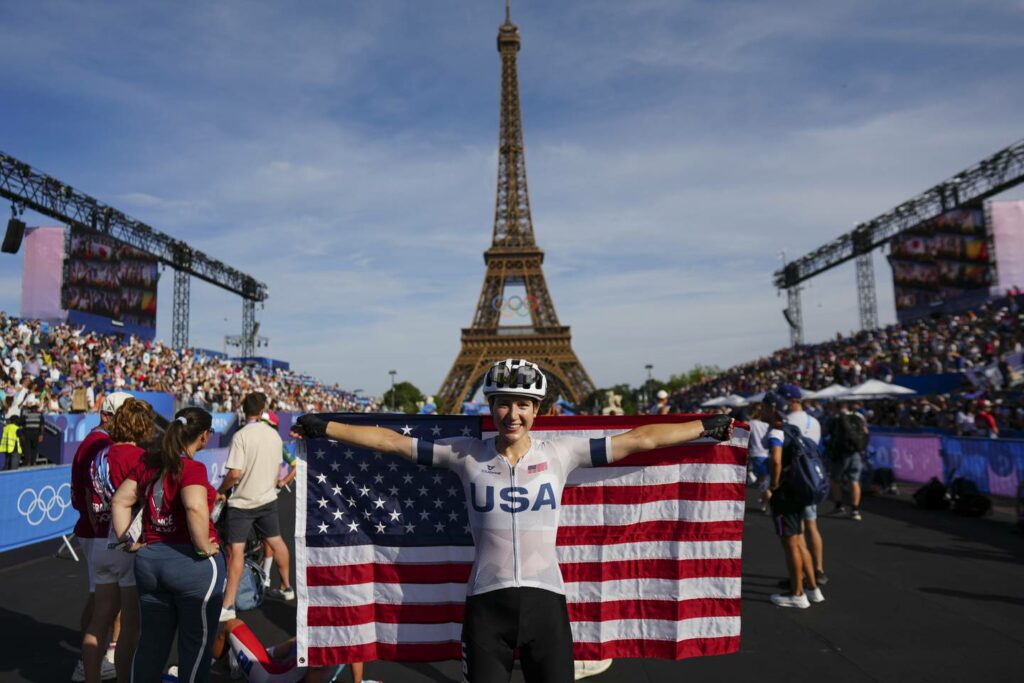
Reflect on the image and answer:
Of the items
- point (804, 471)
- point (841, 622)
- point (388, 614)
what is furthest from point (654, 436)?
point (841, 622)

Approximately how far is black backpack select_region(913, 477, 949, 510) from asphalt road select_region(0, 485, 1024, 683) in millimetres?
2685

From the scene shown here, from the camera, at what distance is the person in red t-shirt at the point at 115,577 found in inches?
159

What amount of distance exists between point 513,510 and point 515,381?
552mm

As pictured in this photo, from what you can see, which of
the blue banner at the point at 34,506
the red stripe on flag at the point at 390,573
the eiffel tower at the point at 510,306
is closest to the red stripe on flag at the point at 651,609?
the red stripe on flag at the point at 390,573

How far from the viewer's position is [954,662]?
15.7 feet

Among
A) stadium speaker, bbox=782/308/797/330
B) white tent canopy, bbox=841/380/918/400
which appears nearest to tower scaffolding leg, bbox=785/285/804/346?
stadium speaker, bbox=782/308/797/330

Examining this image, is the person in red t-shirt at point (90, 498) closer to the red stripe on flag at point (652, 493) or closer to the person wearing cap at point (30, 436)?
the red stripe on flag at point (652, 493)

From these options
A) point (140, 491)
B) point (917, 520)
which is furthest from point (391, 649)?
point (917, 520)

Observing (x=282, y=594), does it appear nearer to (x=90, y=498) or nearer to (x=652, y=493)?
(x=90, y=498)

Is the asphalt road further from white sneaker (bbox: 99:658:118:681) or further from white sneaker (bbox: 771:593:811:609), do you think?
white sneaker (bbox: 99:658:118:681)

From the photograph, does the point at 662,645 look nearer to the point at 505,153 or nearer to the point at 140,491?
the point at 140,491

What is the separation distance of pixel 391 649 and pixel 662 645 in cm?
150

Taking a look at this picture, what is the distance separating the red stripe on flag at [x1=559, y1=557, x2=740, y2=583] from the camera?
12.3 ft

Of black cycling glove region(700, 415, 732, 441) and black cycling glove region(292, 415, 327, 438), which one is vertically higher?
black cycling glove region(292, 415, 327, 438)
